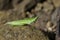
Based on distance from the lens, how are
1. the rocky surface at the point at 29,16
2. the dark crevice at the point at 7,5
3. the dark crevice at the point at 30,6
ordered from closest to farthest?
Result: the rocky surface at the point at 29,16 → the dark crevice at the point at 30,6 → the dark crevice at the point at 7,5

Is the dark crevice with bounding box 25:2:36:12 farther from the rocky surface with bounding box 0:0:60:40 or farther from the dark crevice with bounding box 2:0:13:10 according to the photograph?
the dark crevice with bounding box 2:0:13:10

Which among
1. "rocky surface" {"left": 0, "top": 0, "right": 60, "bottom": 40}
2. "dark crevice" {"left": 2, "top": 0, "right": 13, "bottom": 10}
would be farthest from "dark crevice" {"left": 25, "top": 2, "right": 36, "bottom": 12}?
"dark crevice" {"left": 2, "top": 0, "right": 13, "bottom": 10}

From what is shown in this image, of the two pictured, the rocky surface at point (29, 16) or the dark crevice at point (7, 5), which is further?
the dark crevice at point (7, 5)

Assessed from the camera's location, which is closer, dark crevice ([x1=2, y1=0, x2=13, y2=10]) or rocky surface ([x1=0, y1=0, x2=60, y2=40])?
rocky surface ([x1=0, y1=0, x2=60, y2=40])

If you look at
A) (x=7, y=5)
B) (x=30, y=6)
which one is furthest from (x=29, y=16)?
(x=7, y=5)

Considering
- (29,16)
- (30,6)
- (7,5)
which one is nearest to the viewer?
(29,16)

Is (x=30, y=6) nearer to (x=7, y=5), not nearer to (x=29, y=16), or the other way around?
(x=7, y=5)

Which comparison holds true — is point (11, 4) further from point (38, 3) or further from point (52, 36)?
point (52, 36)

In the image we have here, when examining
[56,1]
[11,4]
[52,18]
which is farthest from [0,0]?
[52,18]

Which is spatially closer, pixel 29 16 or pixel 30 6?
pixel 29 16

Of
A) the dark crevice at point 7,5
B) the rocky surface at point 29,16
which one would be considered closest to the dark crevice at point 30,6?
the rocky surface at point 29,16

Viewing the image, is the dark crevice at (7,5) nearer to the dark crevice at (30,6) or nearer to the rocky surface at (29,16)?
the rocky surface at (29,16)

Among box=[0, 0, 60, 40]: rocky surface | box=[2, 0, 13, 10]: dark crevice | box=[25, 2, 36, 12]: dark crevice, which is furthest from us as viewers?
box=[2, 0, 13, 10]: dark crevice
